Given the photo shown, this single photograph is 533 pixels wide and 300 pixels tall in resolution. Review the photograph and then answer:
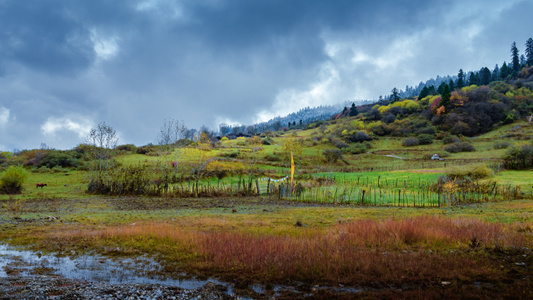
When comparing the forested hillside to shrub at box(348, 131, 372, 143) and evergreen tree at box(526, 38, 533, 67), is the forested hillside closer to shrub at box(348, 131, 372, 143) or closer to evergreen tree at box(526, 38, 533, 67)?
shrub at box(348, 131, 372, 143)

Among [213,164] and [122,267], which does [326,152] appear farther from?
[122,267]

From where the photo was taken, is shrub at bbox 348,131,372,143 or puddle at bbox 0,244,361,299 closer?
puddle at bbox 0,244,361,299

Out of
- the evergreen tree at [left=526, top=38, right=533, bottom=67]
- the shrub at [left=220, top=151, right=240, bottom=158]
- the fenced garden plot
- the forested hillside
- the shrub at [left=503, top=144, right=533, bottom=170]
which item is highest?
the evergreen tree at [left=526, top=38, right=533, bottom=67]

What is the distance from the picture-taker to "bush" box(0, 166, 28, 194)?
27.8m

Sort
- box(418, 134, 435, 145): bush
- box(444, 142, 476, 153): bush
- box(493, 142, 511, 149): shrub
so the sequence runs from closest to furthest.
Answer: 1. box(493, 142, 511, 149): shrub
2. box(444, 142, 476, 153): bush
3. box(418, 134, 435, 145): bush

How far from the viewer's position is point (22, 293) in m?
6.05

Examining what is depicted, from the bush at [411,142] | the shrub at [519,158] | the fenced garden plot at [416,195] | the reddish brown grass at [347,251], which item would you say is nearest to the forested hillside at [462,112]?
the bush at [411,142]

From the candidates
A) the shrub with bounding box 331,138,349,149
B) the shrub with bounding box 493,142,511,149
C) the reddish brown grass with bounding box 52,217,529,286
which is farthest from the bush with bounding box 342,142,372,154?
the reddish brown grass with bounding box 52,217,529,286

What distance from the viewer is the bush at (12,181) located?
2780 centimetres

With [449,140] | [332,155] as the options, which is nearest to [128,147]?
[332,155]

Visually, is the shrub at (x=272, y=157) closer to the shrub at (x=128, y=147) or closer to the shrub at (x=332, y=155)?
the shrub at (x=332, y=155)

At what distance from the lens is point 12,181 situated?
92.1 ft

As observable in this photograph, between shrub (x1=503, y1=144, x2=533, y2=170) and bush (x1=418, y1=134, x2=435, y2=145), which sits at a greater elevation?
bush (x1=418, y1=134, x2=435, y2=145)

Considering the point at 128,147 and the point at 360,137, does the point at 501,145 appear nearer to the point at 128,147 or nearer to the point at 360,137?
the point at 360,137
